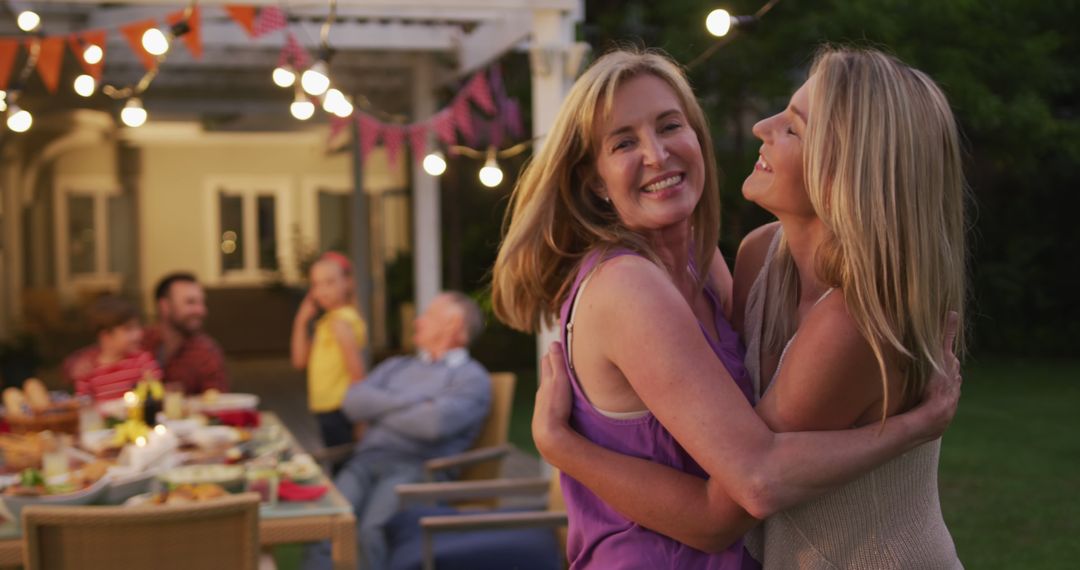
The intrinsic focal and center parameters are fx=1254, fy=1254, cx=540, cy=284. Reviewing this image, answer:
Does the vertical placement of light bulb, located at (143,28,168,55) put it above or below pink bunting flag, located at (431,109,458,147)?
above

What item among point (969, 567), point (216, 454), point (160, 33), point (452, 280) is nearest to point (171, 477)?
point (216, 454)

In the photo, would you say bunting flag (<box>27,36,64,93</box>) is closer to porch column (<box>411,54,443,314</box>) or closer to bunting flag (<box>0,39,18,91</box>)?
bunting flag (<box>0,39,18,91</box>)

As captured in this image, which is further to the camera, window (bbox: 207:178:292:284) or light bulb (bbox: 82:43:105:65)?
window (bbox: 207:178:292:284)

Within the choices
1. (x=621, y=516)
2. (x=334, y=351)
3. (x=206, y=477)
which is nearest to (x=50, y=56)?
(x=334, y=351)

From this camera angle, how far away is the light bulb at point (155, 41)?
504 centimetres

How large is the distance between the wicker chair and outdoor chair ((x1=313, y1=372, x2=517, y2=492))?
197 cm

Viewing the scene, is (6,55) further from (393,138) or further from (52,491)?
(52,491)

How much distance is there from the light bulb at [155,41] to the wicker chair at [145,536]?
272 cm

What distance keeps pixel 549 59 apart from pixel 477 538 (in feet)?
9.82

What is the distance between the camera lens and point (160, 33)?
5090 millimetres

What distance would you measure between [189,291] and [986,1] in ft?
A: 31.6

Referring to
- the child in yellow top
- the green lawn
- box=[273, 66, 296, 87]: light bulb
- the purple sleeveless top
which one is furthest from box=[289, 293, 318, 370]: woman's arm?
the purple sleeveless top

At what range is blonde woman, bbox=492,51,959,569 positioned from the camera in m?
1.68

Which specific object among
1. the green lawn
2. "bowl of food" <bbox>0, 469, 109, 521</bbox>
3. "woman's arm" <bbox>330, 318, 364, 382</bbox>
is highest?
"woman's arm" <bbox>330, 318, 364, 382</bbox>
